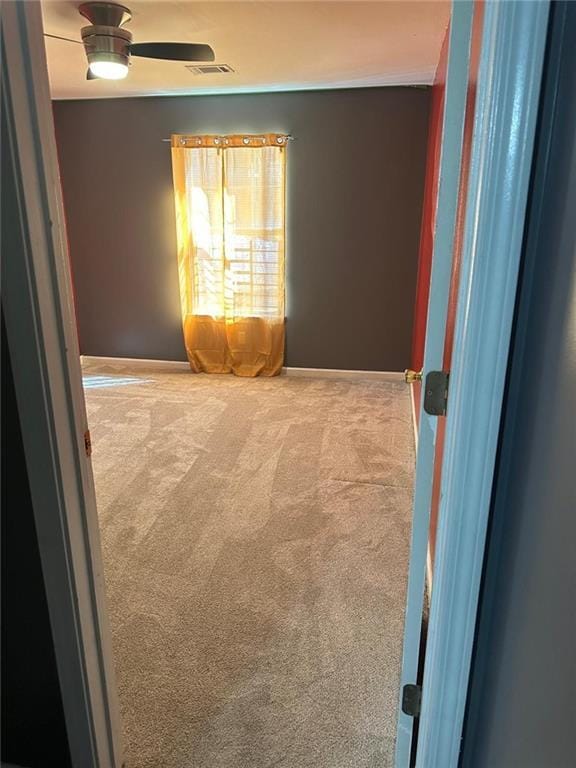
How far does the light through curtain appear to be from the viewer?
14.2 feet

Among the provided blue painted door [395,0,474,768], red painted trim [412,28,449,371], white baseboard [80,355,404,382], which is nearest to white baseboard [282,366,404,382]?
white baseboard [80,355,404,382]

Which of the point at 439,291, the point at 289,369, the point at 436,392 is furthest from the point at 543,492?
the point at 289,369

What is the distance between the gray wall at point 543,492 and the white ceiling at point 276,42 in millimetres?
2048

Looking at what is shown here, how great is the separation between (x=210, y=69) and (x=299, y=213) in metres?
1.26

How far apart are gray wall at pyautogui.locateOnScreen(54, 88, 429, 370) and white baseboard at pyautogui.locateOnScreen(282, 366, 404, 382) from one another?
7cm

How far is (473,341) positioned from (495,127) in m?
0.31

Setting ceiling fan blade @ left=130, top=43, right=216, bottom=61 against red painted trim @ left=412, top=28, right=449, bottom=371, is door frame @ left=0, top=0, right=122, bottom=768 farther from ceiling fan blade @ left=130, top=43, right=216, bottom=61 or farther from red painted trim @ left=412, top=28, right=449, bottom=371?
red painted trim @ left=412, top=28, right=449, bottom=371

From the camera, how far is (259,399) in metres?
4.23

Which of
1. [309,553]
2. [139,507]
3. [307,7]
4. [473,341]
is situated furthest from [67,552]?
[307,7]

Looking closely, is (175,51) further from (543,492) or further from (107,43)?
(543,492)

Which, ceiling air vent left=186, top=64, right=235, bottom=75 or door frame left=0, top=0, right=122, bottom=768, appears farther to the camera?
ceiling air vent left=186, top=64, right=235, bottom=75

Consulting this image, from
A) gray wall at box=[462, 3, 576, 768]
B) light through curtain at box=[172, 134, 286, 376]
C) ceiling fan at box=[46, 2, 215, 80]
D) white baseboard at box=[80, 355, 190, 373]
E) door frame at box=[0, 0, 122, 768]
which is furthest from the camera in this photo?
white baseboard at box=[80, 355, 190, 373]

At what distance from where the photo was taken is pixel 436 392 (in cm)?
107

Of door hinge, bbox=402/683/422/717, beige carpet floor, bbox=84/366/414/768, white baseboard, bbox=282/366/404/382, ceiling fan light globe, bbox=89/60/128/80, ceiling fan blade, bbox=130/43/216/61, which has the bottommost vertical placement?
beige carpet floor, bbox=84/366/414/768
